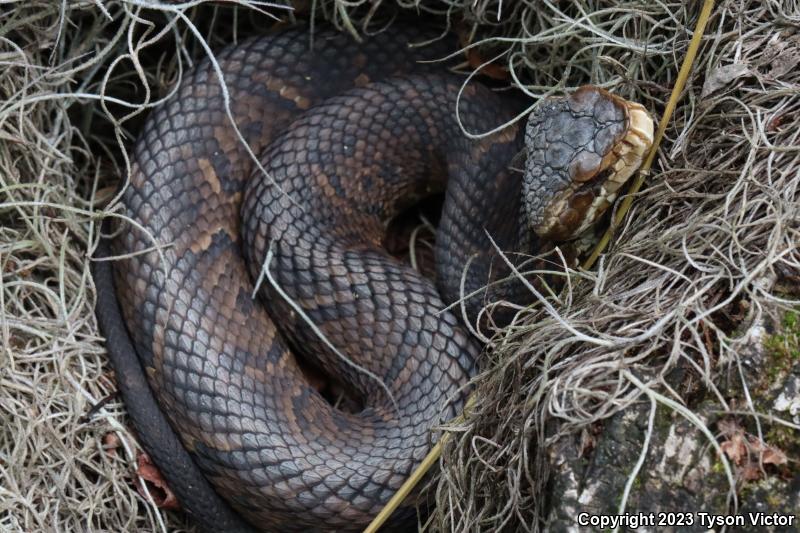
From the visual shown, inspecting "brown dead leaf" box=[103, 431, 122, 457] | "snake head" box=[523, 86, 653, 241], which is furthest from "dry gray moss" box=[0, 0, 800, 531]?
"snake head" box=[523, 86, 653, 241]

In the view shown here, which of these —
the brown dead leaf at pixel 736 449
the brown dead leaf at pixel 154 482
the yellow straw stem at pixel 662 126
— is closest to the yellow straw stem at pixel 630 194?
the yellow straw stem at pixel 662 126

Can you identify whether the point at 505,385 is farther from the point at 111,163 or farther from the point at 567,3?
the point at 111,163

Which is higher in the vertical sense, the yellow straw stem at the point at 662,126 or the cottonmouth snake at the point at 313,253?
the yellow straw stem at the point at 662,126

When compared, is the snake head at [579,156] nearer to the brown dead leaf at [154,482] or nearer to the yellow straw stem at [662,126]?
the yellow straw stem at [662,126]

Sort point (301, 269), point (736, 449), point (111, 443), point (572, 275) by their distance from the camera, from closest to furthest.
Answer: point (736, 449)
point (572, 275)
point (111, 443)
point (301, 269)

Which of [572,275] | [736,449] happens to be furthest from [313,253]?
[736,449]

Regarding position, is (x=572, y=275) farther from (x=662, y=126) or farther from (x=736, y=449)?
(x=736, y=449)

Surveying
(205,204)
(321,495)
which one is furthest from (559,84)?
(321,495)
